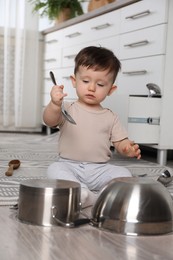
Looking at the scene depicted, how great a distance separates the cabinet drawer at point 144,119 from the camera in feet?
6.54

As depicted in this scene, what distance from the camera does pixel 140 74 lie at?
221 centimetres

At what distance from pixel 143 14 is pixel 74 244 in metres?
1.59

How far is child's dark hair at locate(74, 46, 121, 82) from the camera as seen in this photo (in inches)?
52.6

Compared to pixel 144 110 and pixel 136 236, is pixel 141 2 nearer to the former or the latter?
pixel 144 110

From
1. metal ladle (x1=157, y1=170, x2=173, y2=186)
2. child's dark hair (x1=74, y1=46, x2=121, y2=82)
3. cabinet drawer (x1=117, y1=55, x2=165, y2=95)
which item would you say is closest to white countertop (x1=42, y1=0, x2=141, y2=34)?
cabinet drawer (x1=117, y1=55, x2=165, y2=95)

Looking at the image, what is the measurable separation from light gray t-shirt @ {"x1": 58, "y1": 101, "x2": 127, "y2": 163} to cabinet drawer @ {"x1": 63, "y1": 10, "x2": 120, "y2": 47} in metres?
1.16

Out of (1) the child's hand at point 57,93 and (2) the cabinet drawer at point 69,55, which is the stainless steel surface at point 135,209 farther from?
(2) the cabinet drawer at point 69,55

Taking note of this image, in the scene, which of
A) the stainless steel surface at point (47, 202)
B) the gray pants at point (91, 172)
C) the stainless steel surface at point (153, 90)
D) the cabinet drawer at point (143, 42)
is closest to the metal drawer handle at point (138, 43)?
the cabinet drawer at point (143, 42)

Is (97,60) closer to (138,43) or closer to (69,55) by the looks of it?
(138,43)

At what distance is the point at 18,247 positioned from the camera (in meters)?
0.78

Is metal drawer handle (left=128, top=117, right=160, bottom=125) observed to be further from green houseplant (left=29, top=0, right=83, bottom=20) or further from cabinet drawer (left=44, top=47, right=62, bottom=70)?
green houseplant (left=29, top=0, right=83, bottom=20)

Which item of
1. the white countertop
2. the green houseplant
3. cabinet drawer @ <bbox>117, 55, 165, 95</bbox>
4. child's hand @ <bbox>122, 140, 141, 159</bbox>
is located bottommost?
child's hand @ <bbox>122, 140, 141, 159</bbox>

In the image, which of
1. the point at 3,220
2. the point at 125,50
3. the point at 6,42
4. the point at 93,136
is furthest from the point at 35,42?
the point at 3,220

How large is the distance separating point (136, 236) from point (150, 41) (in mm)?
1405
